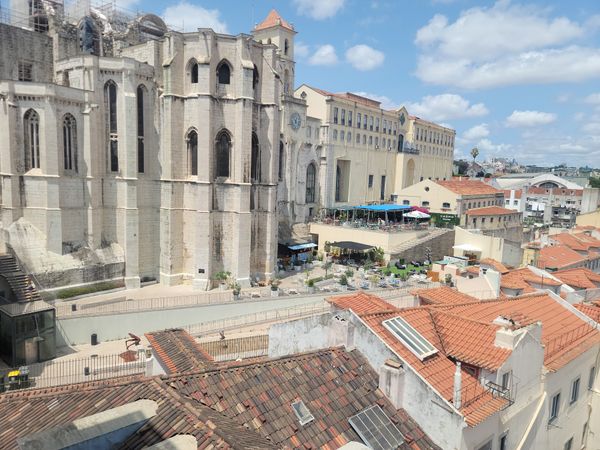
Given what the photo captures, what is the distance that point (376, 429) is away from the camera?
9.02m

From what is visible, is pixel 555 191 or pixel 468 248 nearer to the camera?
pixel 468 248

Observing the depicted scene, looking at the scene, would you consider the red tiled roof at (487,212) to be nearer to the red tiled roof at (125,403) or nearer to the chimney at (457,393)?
the chimney at (457,393)

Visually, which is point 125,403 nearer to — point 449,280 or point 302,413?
point 302,413

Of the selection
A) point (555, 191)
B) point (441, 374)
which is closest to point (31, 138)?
point (441, 374)

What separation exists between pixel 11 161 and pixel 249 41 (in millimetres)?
17520

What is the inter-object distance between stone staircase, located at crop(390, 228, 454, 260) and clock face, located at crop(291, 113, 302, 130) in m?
16.7

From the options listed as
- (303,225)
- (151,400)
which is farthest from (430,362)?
(303,225)

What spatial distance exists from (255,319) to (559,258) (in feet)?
82.6

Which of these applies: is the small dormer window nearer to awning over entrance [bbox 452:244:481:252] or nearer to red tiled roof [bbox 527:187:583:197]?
awning over entrance [bbox 452:244:481:252]

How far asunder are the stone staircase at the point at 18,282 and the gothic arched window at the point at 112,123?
31.2ft

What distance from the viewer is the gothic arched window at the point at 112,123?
30200 mm

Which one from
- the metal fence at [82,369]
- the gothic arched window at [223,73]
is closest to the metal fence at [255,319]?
the metal fence at [82,369]

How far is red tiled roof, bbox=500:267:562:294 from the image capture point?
869 inches

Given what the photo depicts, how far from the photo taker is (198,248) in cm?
3183
